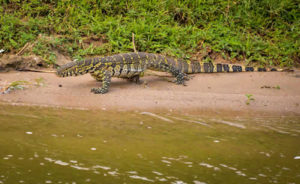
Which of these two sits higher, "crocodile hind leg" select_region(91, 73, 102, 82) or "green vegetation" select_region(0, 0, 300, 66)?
"green vegetation" select_region(0, 0, 300, 66)

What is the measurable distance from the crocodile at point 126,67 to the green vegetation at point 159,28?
0.68m

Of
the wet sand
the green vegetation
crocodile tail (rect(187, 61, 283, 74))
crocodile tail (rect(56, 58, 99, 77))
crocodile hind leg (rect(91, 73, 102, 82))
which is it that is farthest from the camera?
the green vegetation

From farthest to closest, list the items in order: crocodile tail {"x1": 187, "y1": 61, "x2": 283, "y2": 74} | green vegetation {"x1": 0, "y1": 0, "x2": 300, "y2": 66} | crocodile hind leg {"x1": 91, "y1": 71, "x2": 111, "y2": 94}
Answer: green vegetation {"x1": 0, "y1": 0, "x2": 300, "y2": 66}, crocodile tail {"x1": 187, "y1": 61, "x2": 283, "y2": 74}, crocodile hind leg {"x1": 91, "y1": 71, "x2": 111, "y2": 94}

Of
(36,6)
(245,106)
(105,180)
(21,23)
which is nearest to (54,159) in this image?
(105,180)

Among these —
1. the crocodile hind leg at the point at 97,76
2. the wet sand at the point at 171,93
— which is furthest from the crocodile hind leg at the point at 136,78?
the crocodile hind leg at the point at 97,76

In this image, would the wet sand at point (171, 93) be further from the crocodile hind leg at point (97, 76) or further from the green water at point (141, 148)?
the green water at point (141, 148)

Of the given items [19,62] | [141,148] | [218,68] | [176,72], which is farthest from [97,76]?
[141,148]

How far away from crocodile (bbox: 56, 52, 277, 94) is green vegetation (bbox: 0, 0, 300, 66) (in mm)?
678

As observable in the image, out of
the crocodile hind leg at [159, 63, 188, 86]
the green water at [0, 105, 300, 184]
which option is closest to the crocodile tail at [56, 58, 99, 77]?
the green water at [0, 105, 300, 184]

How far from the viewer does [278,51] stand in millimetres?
10312

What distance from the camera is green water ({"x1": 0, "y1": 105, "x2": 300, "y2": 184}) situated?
176 inches

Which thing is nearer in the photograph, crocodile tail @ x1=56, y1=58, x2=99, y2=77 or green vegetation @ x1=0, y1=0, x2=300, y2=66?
crocodile tail @ x1=56, y1=58, x2=99, y2=77

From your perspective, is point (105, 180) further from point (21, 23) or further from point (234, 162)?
point (21, 23)

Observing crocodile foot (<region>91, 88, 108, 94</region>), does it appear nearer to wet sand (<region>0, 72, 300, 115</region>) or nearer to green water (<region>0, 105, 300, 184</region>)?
wet sand (<region>0, 72, 300, 115</region>)
